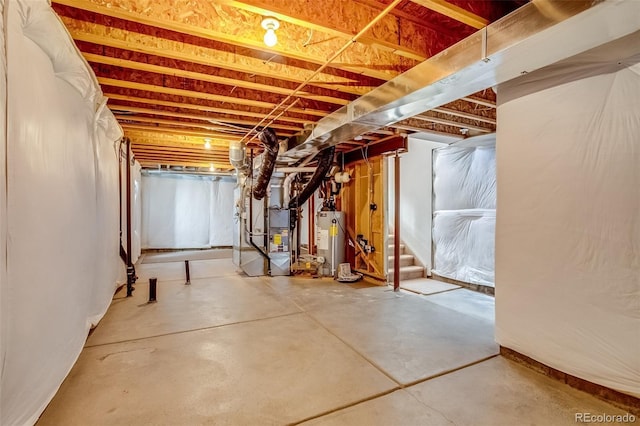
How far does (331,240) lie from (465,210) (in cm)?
239

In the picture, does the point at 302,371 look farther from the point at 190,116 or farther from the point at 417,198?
the point at 417,198

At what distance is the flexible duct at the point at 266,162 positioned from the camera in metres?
4.51

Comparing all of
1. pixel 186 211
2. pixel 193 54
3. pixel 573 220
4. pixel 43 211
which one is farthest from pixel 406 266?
pixel 186 211

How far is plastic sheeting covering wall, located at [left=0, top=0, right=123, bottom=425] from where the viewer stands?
4.43 feet

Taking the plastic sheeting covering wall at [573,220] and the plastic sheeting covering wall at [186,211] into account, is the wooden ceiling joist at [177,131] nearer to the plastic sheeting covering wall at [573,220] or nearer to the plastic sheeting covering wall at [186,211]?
the plastic sheeting covering wall at [573,220]

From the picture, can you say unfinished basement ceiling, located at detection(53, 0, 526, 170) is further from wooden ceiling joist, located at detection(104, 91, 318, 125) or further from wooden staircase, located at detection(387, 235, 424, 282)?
wooden staircase, located at detection(387, 235, 424, 282)

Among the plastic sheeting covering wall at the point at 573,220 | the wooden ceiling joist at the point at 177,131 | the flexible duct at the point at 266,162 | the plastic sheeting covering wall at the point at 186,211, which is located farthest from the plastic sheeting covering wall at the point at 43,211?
the plastic sheeting covering wall at the point at 186,211

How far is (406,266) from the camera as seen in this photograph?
5.73 meters

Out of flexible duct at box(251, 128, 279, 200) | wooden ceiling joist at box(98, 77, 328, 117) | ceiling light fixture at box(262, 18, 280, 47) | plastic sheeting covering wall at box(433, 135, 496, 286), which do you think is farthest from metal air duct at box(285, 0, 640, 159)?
plastic sheeting covering wall at box(433, 135, 496, 286)

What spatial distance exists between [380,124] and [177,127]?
320cm

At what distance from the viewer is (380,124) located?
339 cm

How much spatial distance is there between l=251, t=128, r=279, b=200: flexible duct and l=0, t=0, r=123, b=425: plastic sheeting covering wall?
224 centimetres

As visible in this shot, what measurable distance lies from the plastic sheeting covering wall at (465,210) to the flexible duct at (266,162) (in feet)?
9.97

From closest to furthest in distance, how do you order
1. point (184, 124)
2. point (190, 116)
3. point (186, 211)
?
point (190, 116) → point (184, 124) → point (186, 211)
